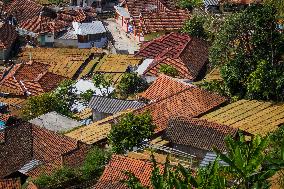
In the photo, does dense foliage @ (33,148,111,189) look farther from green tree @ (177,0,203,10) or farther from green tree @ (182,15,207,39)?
green tree @ (177,0,203,10)

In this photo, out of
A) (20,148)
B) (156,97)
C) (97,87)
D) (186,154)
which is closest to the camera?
(186,154)

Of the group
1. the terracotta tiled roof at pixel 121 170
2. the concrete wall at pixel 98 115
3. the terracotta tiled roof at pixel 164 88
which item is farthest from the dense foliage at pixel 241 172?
the terracotta tiled roof at pixel 164 88

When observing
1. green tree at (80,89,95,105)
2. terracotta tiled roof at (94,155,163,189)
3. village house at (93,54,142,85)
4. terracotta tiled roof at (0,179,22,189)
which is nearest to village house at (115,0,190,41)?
village house at (93,54,142,85)

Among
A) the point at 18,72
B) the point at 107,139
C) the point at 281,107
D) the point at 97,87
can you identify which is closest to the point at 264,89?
the point at 281,107

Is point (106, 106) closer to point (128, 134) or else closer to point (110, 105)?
point (110, 105)

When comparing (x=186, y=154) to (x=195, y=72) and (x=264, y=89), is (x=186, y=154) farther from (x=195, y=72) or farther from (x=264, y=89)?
(x=195, y=72)

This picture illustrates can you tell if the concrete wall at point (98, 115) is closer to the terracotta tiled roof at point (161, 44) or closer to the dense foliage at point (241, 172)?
the terracotta tiled roof at point (161, 44)

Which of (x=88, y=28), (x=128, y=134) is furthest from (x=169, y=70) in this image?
(x=88, y=28)
